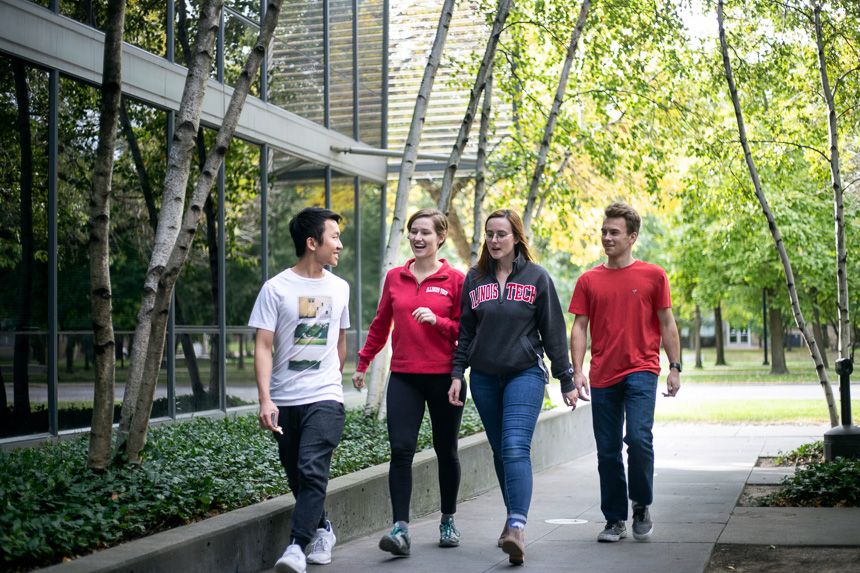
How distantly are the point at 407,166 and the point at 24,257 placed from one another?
141 inches

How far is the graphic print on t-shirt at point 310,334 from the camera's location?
5922 mm

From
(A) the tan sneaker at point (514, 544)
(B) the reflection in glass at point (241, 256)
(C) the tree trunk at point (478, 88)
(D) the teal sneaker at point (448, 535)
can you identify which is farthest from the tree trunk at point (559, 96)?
(A) the tan sneaker at point (514, 544)

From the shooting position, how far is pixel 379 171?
1962 centimetres

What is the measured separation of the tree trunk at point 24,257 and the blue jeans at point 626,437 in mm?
5475

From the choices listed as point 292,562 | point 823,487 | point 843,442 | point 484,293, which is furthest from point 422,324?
point 843,442

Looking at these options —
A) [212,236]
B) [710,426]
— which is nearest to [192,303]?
[212,236]

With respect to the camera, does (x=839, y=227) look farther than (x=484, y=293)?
Yes

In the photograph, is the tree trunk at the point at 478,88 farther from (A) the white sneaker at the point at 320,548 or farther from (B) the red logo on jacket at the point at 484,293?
(A) the white sneaker at the point at 320,548

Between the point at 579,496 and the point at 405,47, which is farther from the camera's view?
the point at 405,47

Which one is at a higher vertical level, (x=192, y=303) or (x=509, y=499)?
(x=192, y=303)

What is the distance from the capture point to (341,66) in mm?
18328

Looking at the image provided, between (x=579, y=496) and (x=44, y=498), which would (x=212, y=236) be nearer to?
(x=579, y=496)

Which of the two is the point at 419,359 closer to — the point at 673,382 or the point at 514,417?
the point at 514,417

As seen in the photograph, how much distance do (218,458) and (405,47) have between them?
42.5ft
